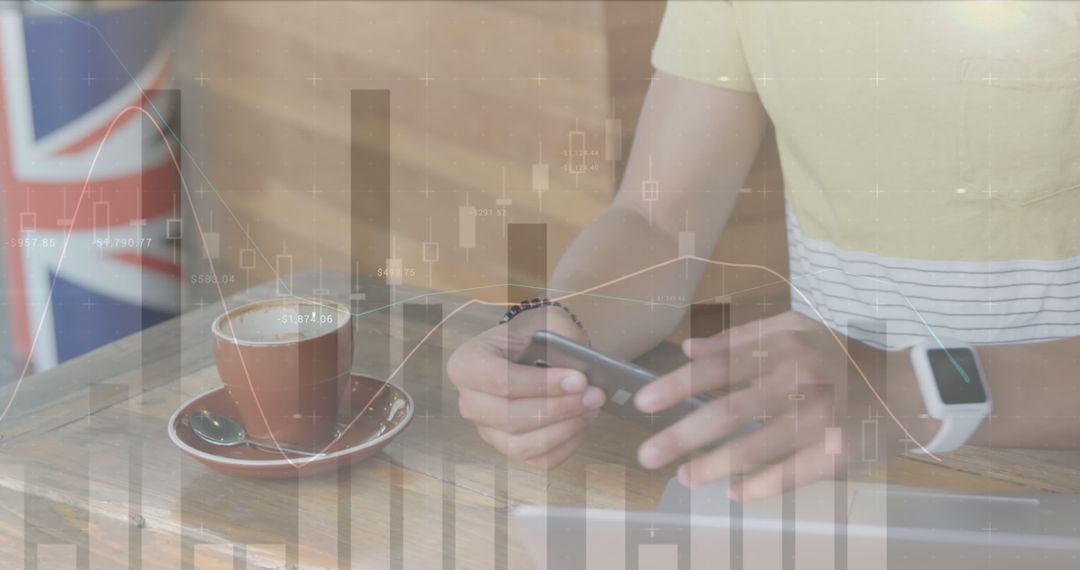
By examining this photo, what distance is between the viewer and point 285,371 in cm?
34

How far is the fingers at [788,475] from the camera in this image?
0.33 metres

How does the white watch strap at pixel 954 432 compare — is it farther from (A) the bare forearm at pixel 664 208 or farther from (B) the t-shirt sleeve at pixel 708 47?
(B) the t-shirt sleeve at pixel 708 47

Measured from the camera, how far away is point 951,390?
0.39 m

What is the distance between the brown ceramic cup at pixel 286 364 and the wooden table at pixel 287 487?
19 millimetres

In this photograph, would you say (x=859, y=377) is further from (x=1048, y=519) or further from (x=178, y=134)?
(x=178, y=134)

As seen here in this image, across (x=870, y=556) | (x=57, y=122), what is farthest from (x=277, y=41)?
(x=870, y=556)

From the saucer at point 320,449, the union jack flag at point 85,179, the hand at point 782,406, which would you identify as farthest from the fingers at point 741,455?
the union jack flag at point 85,179

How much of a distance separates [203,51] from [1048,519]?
0.62m

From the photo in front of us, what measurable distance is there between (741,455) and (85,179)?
0.39m

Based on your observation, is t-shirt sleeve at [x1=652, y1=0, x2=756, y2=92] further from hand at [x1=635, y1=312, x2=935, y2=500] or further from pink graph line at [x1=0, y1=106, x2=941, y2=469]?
hand at [x1=635, y1=312, x2=935, y2=500]

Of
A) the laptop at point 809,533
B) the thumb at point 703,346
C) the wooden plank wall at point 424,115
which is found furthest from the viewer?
the wooden plank wall at point 424,115

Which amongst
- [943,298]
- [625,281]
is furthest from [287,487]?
[943,298]

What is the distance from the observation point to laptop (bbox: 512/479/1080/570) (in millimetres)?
301

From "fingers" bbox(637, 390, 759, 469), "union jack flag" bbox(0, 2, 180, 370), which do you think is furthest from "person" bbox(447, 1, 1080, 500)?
"union jack flag" bbox(0, 2, 180, 370)
